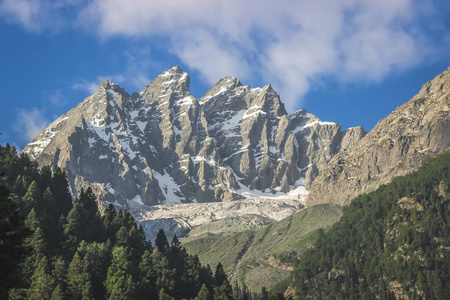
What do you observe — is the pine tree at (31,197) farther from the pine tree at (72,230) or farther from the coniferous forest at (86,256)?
the pine tree at (72,230)

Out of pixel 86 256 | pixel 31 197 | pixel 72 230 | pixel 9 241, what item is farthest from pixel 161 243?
pixel 9 241

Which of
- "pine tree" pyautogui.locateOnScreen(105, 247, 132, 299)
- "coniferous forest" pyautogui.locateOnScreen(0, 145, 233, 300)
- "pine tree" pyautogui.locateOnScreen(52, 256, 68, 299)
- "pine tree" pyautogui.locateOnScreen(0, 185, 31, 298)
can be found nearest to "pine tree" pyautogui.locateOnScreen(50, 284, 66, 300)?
"coniferous forest" pyautogui.locateOnScreen(0, 145, 233, 300)

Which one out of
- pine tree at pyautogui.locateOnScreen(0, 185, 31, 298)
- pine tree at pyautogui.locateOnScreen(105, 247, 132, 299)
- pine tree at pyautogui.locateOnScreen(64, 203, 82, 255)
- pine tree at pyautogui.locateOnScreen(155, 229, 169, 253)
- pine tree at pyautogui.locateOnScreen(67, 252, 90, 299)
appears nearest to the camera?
pine tree at pyautogui.locateOnScreen(0, 185, 31, 298)

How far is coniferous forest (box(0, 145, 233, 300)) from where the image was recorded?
133 metres

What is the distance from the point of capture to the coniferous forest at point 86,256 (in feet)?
435

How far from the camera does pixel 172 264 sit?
166 metres

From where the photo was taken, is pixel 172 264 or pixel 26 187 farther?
pixel 26 187

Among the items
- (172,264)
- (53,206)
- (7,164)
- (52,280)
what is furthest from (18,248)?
(7,164)

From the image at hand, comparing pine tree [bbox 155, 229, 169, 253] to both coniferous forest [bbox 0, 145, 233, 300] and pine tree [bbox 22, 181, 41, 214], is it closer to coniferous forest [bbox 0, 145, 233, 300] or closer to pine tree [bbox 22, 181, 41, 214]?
coniferous forest [bbox 0, 145, 233, 300]

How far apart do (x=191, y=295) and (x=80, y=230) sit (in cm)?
3940

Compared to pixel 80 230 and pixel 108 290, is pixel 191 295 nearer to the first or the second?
pixel 108 290

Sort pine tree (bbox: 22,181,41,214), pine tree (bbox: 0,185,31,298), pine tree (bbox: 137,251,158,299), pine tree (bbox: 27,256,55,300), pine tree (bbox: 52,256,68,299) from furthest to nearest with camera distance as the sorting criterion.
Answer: pine tree (bbox: 22,181,41,214) < pine tree (bbox: 137,251,158,299) < pine tree (bbox: 52,256,68,299) < pine tree (bbox: 27,256,55,300) < pine tree (bbox: 0,185,31,298)

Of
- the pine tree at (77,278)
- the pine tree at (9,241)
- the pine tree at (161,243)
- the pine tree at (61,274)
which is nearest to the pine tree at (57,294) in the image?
the pine tree at (61,274)

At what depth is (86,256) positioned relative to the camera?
14275 centimetres
